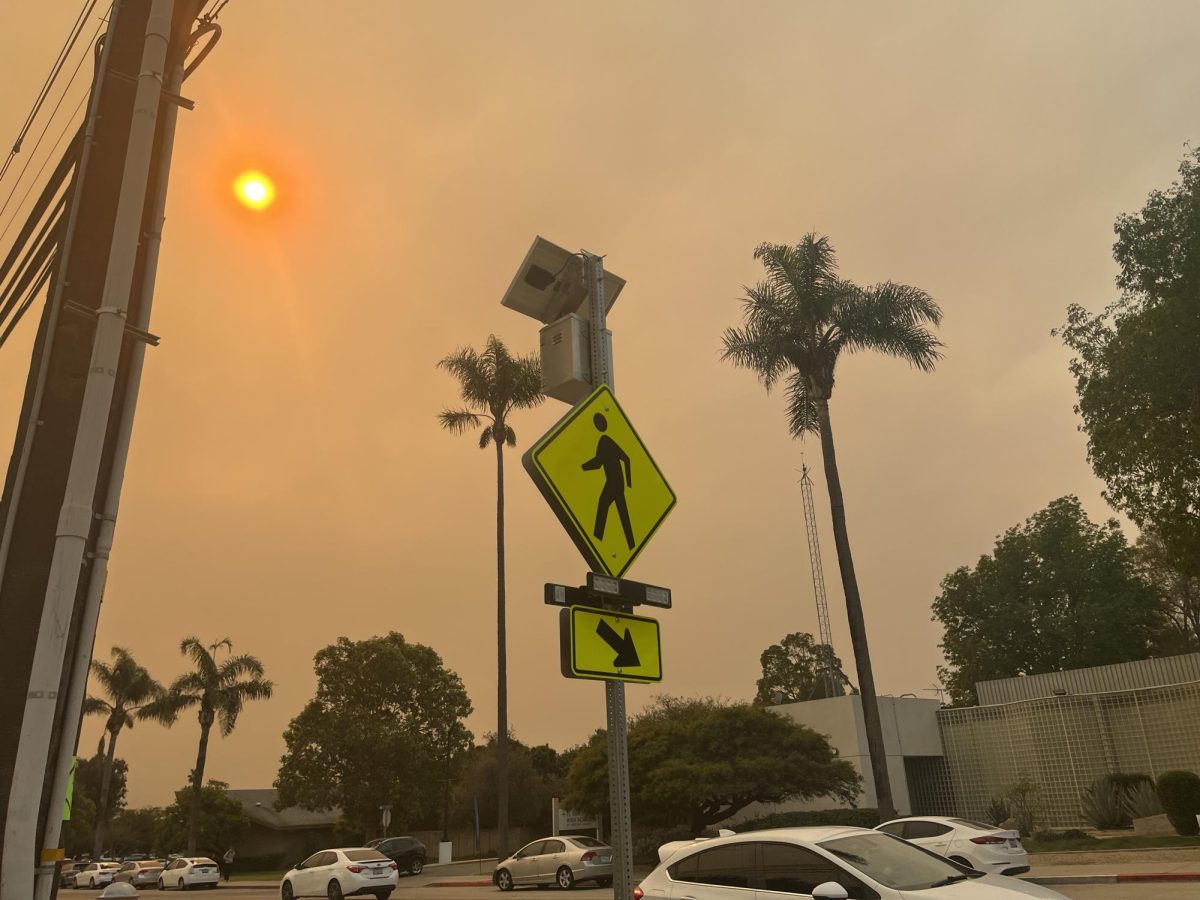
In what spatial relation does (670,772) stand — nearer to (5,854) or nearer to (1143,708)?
(1143,708)

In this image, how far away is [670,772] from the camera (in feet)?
98.4

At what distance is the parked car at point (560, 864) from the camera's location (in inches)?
1033

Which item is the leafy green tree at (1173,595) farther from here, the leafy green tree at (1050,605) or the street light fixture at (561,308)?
the street light fixture at (561,308)

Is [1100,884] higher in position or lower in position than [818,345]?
lower

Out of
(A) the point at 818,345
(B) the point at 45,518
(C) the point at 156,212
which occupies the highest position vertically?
(A) the point at 818,345

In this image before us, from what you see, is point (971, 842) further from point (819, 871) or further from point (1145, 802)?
point (1145, 802)

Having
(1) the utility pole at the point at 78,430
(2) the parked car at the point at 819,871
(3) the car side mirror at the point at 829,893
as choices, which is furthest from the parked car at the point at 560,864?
(3) the car side mirror at the point at 829,893

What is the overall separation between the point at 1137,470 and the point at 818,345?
9.73 m

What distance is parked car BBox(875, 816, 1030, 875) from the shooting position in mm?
16938

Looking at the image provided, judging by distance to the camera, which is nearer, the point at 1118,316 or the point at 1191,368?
the point at 1191,368

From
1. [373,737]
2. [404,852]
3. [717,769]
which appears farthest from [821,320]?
[373,737]

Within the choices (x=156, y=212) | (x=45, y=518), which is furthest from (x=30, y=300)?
(x=45, y=518)

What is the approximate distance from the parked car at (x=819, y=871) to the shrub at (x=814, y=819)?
2215 cm

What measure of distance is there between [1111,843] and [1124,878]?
25.8ft
